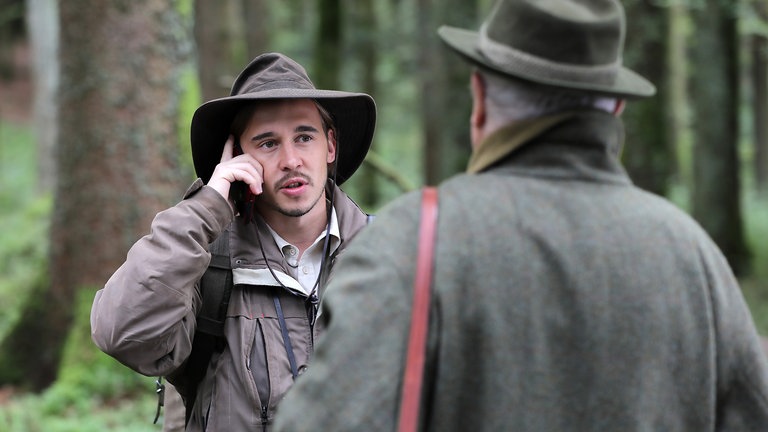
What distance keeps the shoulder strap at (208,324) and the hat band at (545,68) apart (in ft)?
4.84

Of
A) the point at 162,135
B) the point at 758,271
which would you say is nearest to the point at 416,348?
the point at 162,135

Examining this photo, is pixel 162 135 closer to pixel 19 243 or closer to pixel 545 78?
pixel 545 78

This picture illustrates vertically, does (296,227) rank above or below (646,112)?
above

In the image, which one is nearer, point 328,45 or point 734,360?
point 734,360

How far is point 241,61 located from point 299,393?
2317 centimetres

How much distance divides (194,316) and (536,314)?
152 centimetres

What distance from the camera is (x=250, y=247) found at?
3.46 metres

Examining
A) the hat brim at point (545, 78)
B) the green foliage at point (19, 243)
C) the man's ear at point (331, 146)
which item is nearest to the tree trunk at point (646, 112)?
the green foliage at point (19, 243)

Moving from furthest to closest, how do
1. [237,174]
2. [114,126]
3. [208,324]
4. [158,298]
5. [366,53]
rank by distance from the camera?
[366,53], [114,126], [237,174], [208,324], [158,298]

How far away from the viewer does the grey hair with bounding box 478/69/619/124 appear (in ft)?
7.57

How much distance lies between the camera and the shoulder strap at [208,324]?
10.7ft

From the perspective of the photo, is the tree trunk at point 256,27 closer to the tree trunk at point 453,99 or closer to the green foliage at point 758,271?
the tree trunk at point 453,99

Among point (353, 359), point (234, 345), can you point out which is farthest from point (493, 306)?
point (234, 345)

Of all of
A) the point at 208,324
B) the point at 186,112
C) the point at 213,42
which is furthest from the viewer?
the point at 213,42
